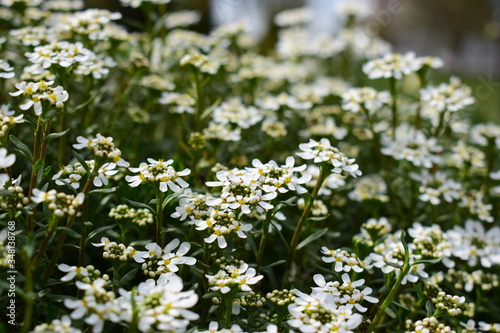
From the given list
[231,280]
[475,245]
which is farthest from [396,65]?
[231,280]

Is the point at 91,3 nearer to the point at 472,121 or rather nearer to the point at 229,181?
the point at 472,121

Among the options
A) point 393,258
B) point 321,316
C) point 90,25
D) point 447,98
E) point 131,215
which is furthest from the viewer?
point 447,98

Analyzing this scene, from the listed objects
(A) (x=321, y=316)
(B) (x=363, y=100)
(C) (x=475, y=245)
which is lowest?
(C) (x=475, y=245)

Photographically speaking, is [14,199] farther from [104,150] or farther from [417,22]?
[417,22]

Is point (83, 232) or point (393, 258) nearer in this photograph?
point (83, 232)

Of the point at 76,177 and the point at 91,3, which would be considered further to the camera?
the point at 91,3

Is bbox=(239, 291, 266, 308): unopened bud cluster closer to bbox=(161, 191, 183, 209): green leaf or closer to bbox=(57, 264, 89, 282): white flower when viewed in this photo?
bbox=(161, 191, 183, 209): green leaf

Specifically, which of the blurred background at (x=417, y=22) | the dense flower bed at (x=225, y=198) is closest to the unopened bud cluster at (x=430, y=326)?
the dense flower bed at (x=225, y=198)

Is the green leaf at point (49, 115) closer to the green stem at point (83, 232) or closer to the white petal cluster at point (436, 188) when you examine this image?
the green stem at point (83, 232)

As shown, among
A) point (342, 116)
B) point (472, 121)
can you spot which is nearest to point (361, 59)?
point (342, 116)
